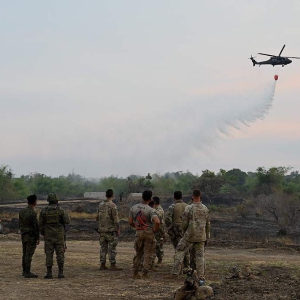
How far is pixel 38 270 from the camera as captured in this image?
1595cm

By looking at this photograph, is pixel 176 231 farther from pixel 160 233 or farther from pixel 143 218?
pixel 143 218

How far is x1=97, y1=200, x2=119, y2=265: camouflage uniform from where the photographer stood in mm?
15883

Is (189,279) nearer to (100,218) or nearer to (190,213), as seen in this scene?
(190,213)

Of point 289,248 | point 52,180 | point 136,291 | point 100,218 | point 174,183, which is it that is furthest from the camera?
point 52,180

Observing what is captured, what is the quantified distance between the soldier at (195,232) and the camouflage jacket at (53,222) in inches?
113

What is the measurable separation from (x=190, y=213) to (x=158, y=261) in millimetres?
3917

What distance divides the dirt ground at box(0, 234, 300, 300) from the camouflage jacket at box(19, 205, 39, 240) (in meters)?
1.09

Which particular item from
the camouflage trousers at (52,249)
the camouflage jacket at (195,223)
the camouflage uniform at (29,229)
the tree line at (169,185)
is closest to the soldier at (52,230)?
the camouflage trousers at (52,249)

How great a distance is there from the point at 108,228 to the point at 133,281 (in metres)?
2.46

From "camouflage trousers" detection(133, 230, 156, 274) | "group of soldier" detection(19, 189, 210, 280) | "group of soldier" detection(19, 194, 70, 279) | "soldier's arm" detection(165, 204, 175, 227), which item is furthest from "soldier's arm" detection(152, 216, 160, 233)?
"group of soldier" detection(19, 194, 70, 279)

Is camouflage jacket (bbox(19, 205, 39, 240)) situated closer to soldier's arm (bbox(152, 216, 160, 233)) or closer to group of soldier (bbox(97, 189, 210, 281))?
group of soldier (bbox(97, 189, 210, 281))

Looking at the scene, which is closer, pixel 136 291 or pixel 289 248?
pixel 136 291

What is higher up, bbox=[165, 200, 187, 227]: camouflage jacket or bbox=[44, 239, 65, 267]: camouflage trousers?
bbox=[165, 200, 187, 227]: camouflage jacket

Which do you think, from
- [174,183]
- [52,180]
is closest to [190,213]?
[174,183]
